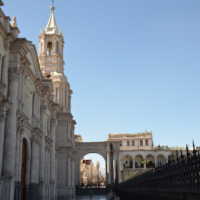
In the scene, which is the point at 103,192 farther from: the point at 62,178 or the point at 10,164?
the point at 10,164

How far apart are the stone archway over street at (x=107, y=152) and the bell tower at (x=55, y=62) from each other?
13.0 metres

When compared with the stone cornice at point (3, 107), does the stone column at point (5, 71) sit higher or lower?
higher

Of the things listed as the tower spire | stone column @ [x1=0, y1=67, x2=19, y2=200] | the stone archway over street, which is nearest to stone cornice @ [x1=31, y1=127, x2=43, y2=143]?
stone column @ [x1=0, y1=67, x2=19, y2=200]

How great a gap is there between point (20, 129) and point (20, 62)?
5136 millimetres

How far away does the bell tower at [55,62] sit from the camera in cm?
4438

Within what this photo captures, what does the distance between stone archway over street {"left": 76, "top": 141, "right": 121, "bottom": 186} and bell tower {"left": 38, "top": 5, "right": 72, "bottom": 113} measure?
12980 mm

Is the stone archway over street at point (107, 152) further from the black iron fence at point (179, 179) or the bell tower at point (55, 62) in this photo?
the black iron fence at point (179, 179)

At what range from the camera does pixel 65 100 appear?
45188 millimetres

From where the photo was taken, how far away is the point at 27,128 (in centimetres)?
2411

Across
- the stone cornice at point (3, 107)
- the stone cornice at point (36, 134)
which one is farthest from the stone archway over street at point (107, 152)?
the stone cornice at point (3, 107)

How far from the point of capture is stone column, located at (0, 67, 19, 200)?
Answer: 1755 centimetres

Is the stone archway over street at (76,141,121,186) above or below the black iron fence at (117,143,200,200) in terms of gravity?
above

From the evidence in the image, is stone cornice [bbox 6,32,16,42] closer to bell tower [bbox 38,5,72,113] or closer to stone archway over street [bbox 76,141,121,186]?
bell tower [bbox 38,5,72,113]

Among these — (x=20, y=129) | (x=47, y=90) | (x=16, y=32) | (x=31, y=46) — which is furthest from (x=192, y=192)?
(x=47, y=90)
